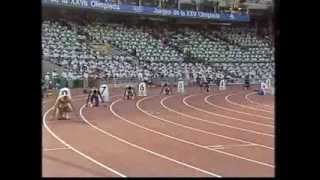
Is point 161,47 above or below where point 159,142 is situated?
above

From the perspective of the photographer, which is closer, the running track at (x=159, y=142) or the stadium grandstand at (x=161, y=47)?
the running track at (x=159, y=142)

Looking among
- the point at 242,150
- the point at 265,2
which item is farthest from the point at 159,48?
the point at 242,150

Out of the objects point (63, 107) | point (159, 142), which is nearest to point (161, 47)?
point (63, 107)

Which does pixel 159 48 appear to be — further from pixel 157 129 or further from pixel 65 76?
pixel 157 129

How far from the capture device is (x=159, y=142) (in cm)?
1043

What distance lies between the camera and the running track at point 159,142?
760cm

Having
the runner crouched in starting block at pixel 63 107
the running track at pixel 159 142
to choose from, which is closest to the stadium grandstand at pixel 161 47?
the running track at pixel 159 142

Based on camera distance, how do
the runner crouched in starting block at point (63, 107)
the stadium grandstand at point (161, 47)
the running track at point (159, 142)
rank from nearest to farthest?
1. the running track at point (159, 142)
2. the runner crouched in starting block at point (63, 107)
3. the stadium grandstand at point (161, 47)

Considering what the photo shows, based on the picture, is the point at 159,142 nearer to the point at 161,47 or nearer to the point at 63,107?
the point at 63,107

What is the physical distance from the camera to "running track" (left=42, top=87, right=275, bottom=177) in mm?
7602

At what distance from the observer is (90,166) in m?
7.68

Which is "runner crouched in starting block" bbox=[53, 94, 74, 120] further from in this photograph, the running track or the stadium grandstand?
the stadium grandstand

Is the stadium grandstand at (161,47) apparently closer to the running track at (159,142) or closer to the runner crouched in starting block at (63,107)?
the running track at (159,142)

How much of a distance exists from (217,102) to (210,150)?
452 inches
